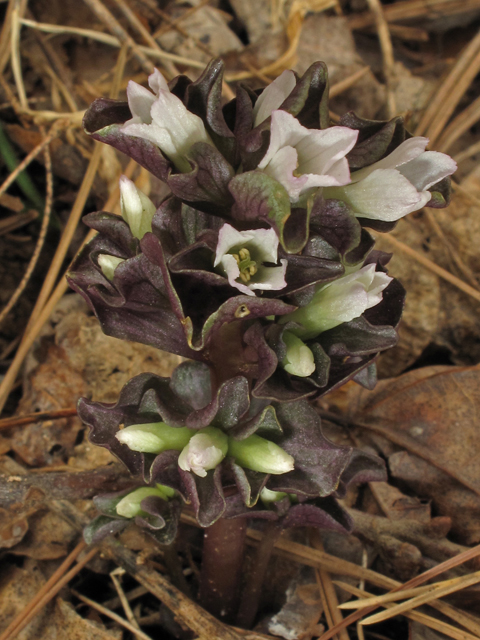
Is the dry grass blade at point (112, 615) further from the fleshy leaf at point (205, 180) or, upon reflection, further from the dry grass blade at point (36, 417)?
the fleshy leaf at point (205, 180)

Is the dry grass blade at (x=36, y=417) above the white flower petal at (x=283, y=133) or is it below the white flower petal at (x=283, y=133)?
below

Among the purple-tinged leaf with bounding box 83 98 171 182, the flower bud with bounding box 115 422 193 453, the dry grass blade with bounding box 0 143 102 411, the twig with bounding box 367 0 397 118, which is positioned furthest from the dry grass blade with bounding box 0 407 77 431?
the twig with bounding box 367 0 397 118

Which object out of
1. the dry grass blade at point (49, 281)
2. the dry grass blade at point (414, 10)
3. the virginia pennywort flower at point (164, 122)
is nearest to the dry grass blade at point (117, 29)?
the dry grass blade at point (49, 281)

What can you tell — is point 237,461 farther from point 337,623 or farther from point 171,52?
point 171,52

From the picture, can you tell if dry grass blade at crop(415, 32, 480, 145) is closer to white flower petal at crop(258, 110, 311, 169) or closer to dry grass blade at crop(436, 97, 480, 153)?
dry grass blade at crop(436, 97, 480, 153)

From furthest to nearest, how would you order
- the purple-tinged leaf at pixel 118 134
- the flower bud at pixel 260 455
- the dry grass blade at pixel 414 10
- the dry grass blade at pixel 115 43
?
the dry grass blade at pixel 414 10, the dry grass blade at pixel 115 43, the flower bud at pixel 260 455, the purple-tinged leaf at pixel 118 134

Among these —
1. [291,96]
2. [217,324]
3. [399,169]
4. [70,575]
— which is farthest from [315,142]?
[70,575]

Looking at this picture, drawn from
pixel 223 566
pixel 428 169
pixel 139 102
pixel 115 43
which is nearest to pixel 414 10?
pixel 115 43
